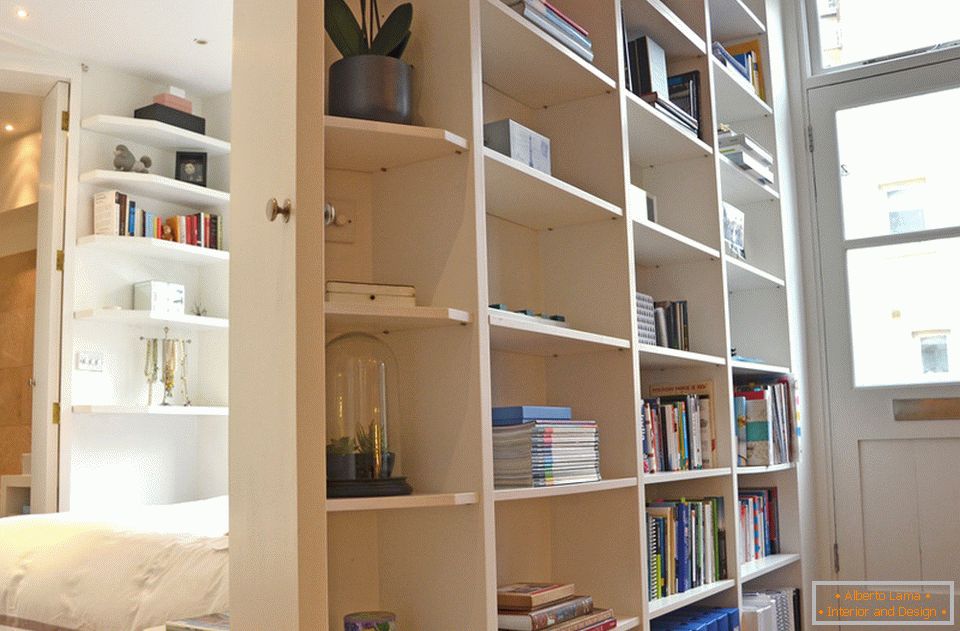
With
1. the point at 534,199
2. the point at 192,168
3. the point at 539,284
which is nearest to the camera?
the point at 534,199

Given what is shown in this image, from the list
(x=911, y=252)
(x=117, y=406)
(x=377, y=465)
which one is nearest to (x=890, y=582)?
(x=911, y=252)

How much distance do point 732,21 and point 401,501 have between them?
2.89m

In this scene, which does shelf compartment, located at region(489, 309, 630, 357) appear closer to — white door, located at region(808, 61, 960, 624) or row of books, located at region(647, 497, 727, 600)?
row of books, located at region(647, 497, 727, 600)

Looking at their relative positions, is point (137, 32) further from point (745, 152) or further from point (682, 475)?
point (682, 475)

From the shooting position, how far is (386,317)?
6.26 ft

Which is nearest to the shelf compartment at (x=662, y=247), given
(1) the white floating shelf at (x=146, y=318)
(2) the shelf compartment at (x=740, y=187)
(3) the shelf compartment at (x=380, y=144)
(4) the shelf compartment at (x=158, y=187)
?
(2) the shelf compartment at (x=740, y=187)

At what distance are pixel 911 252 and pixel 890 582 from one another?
4.33 feet

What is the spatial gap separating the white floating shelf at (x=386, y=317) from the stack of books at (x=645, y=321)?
3.30 feet

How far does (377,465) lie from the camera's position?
6.36ft

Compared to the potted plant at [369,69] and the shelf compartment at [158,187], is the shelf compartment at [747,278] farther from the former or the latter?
the shelf compartment at [158,187]

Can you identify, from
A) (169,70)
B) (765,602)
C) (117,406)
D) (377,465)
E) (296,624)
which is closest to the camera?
(296,624)

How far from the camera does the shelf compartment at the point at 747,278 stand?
358 cm

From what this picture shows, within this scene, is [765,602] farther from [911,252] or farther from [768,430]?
[911,252]

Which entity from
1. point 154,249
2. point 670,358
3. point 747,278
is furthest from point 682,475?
point 154,249
